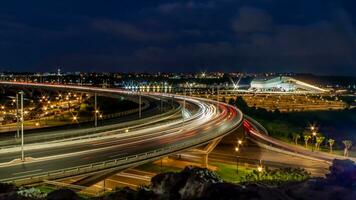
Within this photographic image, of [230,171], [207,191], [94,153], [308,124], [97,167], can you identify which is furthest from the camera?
[308,124]

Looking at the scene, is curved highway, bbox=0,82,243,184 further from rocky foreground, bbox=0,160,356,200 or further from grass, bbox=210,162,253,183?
rocky foreground, bbox=0,160,356,200

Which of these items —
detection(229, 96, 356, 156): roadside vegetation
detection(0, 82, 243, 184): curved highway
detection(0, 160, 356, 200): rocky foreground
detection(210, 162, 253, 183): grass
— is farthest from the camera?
detection(229, 96, 356, 156): roadside vegetation

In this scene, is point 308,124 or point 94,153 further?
point 308,124

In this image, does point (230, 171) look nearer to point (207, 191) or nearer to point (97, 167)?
point (97, 167)

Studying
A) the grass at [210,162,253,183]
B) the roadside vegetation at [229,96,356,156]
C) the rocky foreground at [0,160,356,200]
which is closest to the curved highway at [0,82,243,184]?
the grass at [210,162,253,183]

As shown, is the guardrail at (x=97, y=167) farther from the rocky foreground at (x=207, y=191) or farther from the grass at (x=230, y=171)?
the grass at (x=230, y=171)

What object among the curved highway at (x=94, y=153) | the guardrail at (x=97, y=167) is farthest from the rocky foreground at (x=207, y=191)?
the curved highway at (x=94, y=153)

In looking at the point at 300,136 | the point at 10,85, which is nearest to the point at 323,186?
the point at 300,136

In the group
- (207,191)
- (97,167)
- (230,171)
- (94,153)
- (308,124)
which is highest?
(207,191)

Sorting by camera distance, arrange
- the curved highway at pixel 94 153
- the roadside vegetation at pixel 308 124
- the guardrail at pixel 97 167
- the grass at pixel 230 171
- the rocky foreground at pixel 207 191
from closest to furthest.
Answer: the rocky foreground at pixel 207 191 → the guardrail at pixel 97 167 → the curved highway at pixel 94 153 → the grass at pixel 230 171 → the roadside vegetation at pixel 308 124

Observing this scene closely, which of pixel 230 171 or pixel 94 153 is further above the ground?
pixel 94 153

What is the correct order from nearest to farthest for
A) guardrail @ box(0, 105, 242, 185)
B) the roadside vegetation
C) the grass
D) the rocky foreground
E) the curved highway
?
the rocky foreground
guardrail @ box(0, 105, 242, 185)
the curved highway
the grass
the roadside vegetation

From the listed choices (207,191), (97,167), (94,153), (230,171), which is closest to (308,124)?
(230,171)

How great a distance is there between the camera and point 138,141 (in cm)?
4462
